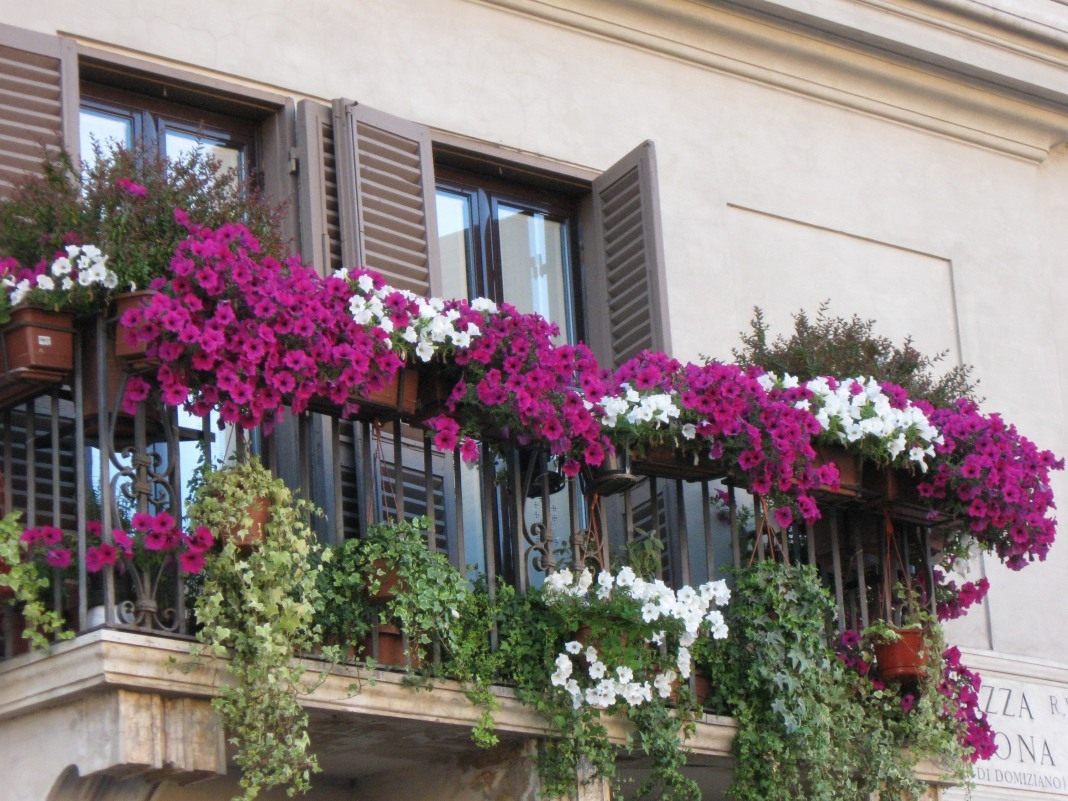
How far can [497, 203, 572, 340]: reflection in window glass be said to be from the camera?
9812 mm

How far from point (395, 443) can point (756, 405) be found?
142 cm

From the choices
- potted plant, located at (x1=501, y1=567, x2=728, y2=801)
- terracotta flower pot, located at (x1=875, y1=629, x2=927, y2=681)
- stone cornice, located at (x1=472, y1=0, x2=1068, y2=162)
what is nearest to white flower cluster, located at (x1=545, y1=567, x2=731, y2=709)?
potted plant, located at (x1=501, y1=567, x2=728, y2=801)

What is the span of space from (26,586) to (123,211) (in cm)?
124

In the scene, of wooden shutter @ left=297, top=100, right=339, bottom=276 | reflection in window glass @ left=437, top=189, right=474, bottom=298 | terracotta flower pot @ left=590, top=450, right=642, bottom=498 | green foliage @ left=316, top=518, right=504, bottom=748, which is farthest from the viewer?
reflection in window glass @ left=437, top=189, right=474, bottom=298

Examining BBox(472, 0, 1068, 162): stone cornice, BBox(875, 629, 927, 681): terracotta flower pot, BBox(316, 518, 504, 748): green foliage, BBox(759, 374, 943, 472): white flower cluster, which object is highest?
BBox(472, 0, 1068, 162): stone cornice

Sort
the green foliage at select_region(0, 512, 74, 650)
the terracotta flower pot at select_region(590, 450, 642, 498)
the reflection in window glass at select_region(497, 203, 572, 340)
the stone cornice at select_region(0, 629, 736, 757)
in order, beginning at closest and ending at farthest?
the stone cornice at select_region(0, 629, 736, 757), the green foliage at select_region(0, 512, 74, 650), the terracotta flower pot at select_region(590, 450, 642, 498), the reflection in window glass at select_region(497, 203, 572, 340)

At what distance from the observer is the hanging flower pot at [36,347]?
726 cm

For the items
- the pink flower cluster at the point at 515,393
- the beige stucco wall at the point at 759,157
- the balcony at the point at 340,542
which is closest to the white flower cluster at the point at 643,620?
the balcony at the point at 340,542

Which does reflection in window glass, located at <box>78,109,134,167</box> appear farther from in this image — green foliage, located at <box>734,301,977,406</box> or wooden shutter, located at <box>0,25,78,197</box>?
green foliage, located at <box>734,301,977,406</box>

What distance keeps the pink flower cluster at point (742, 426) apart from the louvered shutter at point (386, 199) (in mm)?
1009

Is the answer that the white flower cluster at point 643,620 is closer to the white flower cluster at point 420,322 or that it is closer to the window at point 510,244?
the white flower cluster at point 420,322

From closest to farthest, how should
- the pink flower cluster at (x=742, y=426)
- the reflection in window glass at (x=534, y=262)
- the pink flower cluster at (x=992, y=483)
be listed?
the pink flower cluster at (x=742, y=426), the pink flower cluster at (x=992, y=483), the reflection in window glass at (x=534, y=262)

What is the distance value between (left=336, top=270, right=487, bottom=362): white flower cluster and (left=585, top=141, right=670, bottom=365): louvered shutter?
1.83 meters

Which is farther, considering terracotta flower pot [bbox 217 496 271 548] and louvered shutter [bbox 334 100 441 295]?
louvered shutter [bbox 334 100 441 295]
